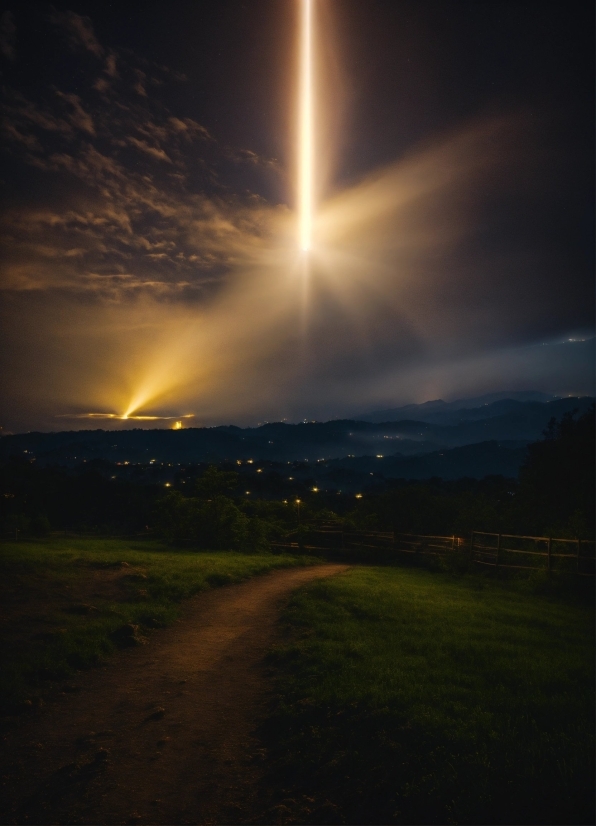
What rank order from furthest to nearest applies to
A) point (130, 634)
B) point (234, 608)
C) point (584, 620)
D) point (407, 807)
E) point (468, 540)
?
1. point (468, 540)
2. point (234, 608)
3. point (584, 620)
4. point (130, 634)
5. point (407, 807)

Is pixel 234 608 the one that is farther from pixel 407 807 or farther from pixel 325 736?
pixel 407 807

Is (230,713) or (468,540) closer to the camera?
(230,713)

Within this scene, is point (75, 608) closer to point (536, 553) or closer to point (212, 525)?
point (536, 553)

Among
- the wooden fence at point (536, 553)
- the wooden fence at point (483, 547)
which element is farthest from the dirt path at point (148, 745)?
the wooden fence at point (483, 547)

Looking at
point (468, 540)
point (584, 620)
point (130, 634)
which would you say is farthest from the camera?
point (468, 540)

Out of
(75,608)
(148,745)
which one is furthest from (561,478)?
(148,745)

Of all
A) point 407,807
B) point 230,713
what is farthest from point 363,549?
point 407,807

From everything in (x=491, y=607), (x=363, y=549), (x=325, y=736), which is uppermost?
(x=325, y=736)

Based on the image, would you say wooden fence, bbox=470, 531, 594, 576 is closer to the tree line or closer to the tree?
the tree line
